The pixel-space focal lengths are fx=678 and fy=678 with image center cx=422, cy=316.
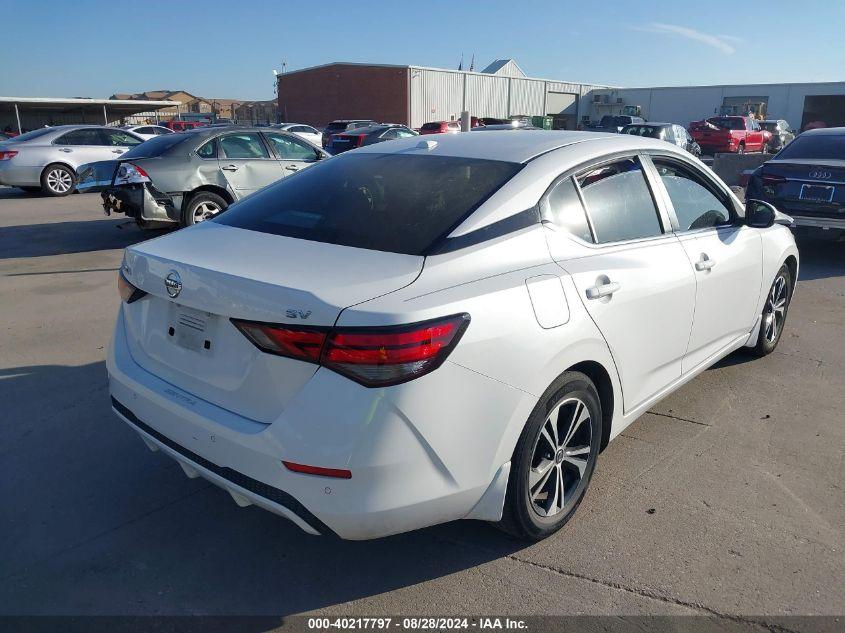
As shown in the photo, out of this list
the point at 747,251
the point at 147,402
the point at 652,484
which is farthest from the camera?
the point at 747,251

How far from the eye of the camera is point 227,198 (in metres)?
9.48

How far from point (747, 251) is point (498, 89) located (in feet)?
170

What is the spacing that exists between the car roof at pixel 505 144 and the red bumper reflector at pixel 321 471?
1.67m

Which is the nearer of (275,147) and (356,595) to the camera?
(356,595)

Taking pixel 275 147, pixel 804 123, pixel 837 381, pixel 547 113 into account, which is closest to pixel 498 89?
pixel 547 113

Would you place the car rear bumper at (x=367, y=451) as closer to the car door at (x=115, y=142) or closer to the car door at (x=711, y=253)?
the car door at (x=711, y=253)

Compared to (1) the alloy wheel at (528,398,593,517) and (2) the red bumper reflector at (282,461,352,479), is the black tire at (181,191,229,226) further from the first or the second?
(2) the red bumper reflector at (282,461,352,479)

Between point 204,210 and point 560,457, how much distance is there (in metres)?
7.58

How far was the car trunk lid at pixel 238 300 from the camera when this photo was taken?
2.24 m

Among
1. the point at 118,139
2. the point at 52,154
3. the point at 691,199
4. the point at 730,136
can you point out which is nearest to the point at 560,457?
the point at 691,199

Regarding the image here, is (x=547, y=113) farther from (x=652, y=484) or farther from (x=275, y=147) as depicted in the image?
(x=652, y=484)

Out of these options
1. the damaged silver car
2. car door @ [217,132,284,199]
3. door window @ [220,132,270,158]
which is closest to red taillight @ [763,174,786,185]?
the damaged silver car

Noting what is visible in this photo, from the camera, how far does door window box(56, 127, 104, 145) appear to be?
48.9ft

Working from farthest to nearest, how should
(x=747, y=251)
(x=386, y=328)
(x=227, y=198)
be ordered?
1. (x=227, y=198)
2. (x=747, y=251)
3. (x=386, y=328)
